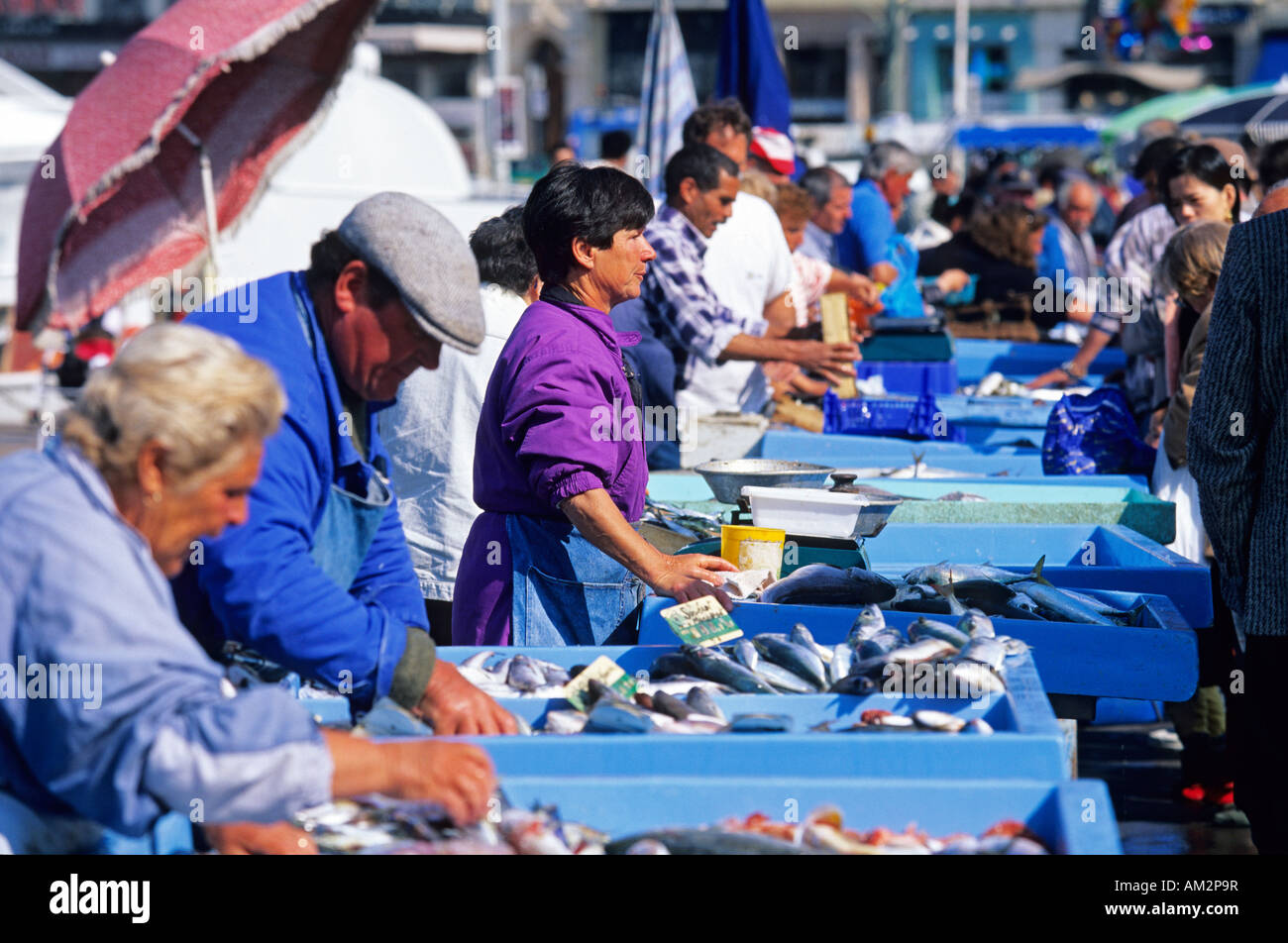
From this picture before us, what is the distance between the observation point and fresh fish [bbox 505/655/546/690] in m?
2.82

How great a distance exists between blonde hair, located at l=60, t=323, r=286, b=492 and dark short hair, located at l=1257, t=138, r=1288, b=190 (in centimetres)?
595

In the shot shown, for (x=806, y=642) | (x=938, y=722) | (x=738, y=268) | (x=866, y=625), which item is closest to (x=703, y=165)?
(x=738, y=268)

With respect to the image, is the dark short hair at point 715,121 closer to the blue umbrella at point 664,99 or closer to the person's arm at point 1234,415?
the blue umbrella at point 664,99

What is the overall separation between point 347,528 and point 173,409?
2.82 ft

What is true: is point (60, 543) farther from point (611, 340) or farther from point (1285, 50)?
point (1285, 50)

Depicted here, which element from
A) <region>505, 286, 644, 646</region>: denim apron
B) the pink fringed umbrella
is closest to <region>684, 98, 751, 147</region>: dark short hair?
A: the pink fringed umbrella

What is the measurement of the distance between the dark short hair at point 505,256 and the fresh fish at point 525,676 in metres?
1.57

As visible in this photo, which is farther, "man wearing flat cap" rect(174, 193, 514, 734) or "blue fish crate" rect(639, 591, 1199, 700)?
"blue fish crate" rect(639, 591, 1199, 700)

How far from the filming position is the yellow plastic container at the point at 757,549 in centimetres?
363

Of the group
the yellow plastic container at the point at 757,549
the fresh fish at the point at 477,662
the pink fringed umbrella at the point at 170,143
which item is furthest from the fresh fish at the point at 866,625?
the pink fringed umbrella at the point at 170,143

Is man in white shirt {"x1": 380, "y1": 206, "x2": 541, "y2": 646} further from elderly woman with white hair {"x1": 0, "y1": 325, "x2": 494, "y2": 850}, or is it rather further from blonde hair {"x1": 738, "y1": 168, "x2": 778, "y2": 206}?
blonde hair {"x1": 738, "y1": 168, "x2": 778, "y2": 206}

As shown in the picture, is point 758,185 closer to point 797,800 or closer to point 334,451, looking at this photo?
point 334,451

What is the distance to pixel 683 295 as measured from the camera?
209 inches
